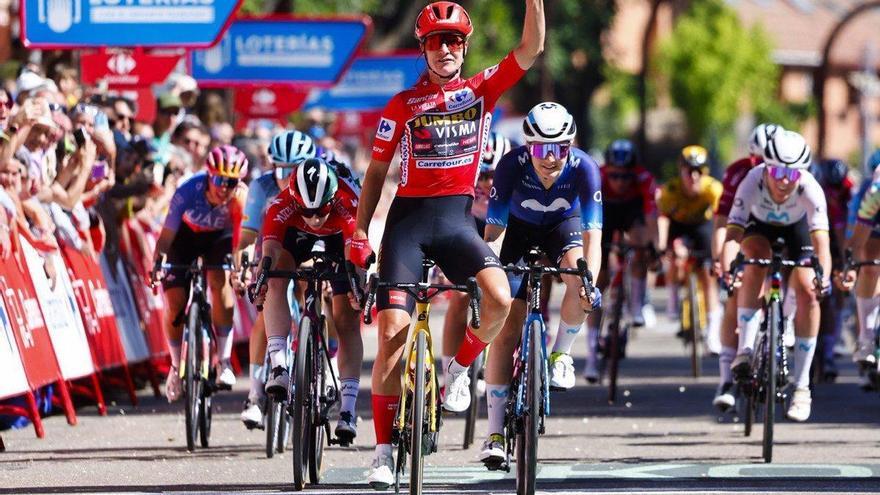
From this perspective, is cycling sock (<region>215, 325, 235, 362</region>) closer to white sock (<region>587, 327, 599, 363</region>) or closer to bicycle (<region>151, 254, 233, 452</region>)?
bicycle (<region>151, 254, 233, 452</region>)

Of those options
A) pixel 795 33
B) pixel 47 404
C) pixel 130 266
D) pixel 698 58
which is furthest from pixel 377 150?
pixel 795 33

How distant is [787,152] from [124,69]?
844 centimetres

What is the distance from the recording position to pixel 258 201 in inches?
470

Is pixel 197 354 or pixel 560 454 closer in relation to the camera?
pixel 560 454

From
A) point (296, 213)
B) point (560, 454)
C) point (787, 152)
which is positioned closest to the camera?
point (296, 213)

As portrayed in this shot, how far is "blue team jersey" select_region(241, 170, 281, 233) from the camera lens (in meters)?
11.9

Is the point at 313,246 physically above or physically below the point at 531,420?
above

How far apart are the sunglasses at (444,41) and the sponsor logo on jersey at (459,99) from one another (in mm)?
203

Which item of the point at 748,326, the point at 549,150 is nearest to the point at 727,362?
the point at 748,326

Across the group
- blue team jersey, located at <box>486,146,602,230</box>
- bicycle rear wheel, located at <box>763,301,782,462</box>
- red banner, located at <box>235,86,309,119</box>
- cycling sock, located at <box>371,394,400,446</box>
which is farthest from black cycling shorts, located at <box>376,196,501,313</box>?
red banner, located at <box>235,86,309,119</box>

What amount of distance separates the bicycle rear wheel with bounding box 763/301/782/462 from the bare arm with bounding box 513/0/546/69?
9.75 feet

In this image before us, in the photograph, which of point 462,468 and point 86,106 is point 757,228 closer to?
point 462,468

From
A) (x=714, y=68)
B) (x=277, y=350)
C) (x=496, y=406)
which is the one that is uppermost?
(x=714, y=68)

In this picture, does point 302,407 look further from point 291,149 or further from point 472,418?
point 472,418
